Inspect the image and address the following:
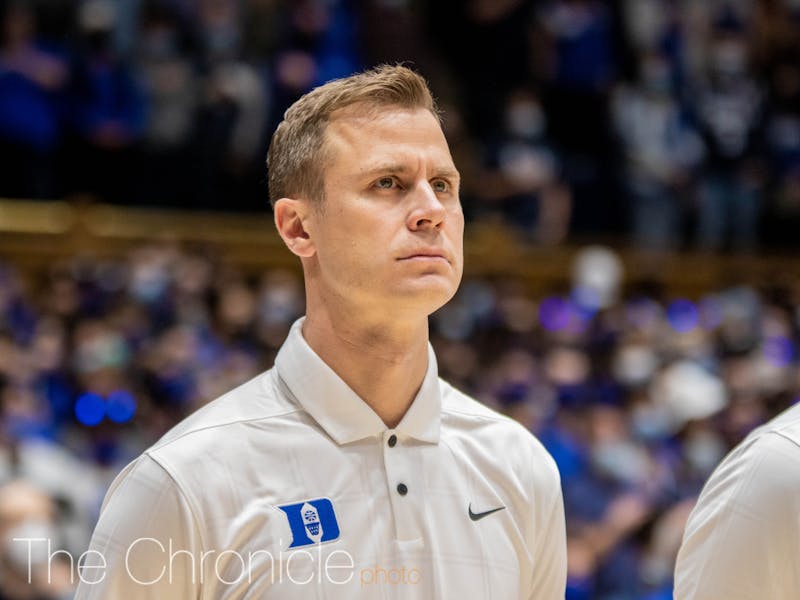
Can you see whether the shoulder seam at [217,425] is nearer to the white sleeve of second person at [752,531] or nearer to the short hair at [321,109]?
the short hair at [321,109]

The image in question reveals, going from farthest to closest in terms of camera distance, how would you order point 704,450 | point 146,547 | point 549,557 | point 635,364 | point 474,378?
1. point 635,364
2. point 474,378
3. point 704,450
4. point 549,557
5. point 146,547

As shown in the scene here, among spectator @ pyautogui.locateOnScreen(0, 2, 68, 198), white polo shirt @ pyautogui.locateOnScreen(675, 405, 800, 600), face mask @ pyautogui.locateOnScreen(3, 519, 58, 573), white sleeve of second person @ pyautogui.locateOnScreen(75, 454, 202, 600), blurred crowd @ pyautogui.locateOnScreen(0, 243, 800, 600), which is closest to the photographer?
white sleeve of second person @ pyautogui.locateOnScreen(75, 454, 202, 600)

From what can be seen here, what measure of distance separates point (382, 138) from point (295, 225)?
0.30 m

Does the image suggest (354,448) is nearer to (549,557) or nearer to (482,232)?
(549,557)

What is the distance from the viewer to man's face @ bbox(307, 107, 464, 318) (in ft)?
9.61

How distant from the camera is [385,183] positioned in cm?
300

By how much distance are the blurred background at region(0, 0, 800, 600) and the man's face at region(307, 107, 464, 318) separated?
376 cm

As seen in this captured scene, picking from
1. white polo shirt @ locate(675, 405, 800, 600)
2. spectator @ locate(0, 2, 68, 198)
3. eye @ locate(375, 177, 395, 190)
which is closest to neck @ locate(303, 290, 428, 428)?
eye @ locate(375, 177, 395, 190)

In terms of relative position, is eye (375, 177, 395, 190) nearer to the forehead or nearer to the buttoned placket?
the forehead

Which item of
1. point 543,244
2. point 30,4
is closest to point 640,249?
point 543,244

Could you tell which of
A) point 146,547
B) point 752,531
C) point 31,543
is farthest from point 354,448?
point 31,543

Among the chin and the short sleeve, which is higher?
the chin

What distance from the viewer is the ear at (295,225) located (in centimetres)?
310

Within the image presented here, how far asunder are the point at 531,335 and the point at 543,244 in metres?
2.76
